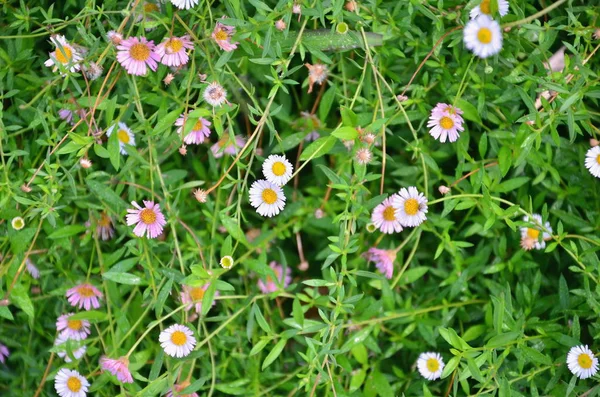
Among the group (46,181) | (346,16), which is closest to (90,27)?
(46,181)

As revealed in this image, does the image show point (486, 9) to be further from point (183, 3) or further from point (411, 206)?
point (183, 3)

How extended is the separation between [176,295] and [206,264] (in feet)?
0.31

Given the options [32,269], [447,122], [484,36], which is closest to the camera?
[484,36]

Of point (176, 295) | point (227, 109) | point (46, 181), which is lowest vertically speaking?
point (176, 295)

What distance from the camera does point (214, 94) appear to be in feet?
4.46

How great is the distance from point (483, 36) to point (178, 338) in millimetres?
851

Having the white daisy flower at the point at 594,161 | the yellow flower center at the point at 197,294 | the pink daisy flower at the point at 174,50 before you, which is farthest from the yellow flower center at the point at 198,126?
the white daisy flower at the point at 594,161

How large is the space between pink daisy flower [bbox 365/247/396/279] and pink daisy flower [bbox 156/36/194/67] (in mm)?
575

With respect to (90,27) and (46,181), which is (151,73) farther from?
(46,181)

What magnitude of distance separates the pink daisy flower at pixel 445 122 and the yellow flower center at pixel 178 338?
66cm

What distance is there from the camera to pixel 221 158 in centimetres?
158

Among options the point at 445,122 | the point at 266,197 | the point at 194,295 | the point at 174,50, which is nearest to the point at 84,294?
the point at 194,295

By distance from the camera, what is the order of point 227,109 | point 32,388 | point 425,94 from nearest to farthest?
1. point 227,109
2. point 425,94
3. point 32,388

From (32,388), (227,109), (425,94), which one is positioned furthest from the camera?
(32,388)
